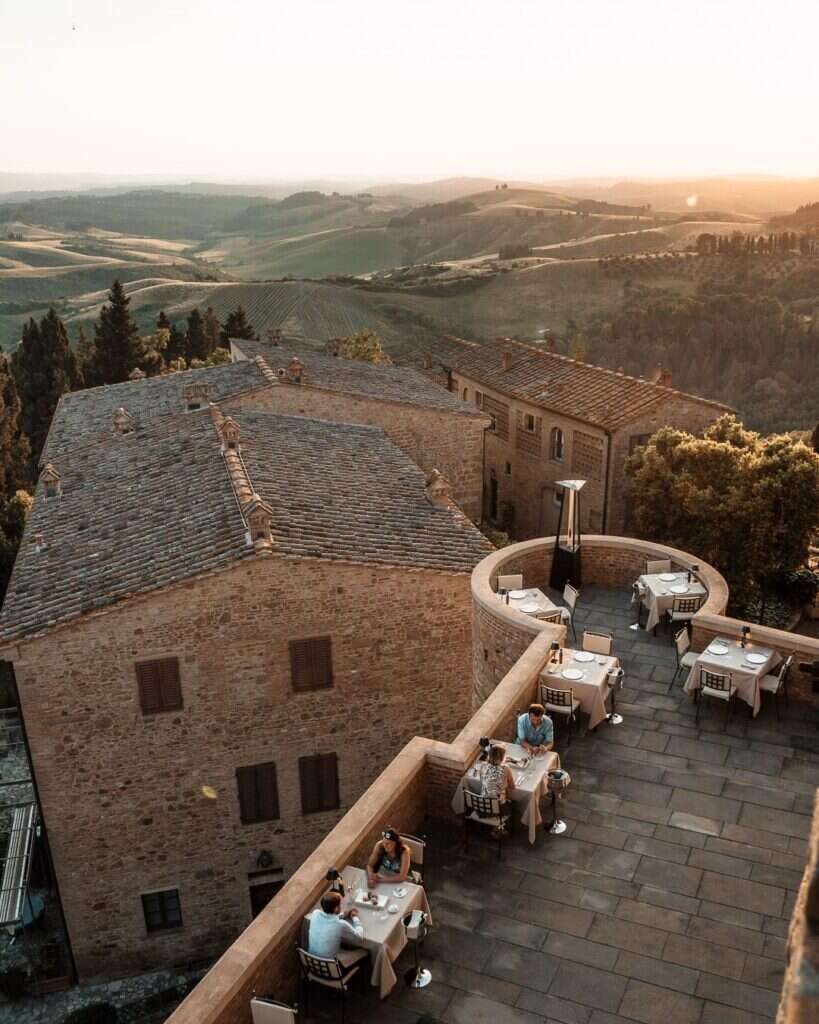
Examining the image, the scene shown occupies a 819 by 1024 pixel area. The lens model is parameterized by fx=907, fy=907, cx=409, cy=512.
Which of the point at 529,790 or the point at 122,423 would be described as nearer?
the point at 529,790

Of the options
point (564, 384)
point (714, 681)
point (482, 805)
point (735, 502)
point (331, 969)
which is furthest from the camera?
point (564, 384)

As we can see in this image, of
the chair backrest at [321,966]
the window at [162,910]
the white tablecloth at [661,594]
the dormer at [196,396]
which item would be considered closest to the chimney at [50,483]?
the dormer at [196,396]

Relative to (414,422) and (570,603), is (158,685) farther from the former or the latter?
(414,422)

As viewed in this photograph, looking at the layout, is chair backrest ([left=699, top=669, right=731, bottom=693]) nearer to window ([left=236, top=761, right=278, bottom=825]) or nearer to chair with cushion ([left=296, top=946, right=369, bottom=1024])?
A: chair with cushion ([left=296, top=946, right=369, bottom=1024])

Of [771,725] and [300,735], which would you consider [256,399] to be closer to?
[300,735]

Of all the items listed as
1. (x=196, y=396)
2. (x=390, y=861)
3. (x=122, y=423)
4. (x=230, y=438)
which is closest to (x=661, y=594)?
(x=390, y=861)

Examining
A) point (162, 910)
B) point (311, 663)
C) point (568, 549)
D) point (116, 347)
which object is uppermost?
point (568, 549)
